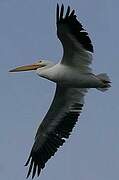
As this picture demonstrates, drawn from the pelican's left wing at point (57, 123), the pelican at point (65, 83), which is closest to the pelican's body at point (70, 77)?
the pelican at point (65, 83)

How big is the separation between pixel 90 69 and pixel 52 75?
35.5 inches

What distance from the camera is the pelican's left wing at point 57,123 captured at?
18.4 m

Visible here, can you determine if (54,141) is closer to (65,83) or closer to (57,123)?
(57,123)

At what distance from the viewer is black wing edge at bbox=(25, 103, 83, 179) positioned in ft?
60.5

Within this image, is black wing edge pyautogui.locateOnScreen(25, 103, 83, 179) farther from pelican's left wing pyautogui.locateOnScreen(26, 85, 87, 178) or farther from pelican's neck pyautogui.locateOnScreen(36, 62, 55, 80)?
pelican's neck pyautogui.locateOnScreen(36, 62, 55, 80)

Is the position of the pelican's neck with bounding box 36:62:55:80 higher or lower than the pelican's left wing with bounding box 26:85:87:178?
higher

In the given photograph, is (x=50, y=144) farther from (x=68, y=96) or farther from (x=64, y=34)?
(x=64, y=34)

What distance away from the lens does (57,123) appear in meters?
18.6

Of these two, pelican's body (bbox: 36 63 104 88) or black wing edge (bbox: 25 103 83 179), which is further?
black wing edge (bbox: 25 103 83 179)

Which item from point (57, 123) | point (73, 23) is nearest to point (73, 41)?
point (73, 23)

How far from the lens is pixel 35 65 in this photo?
58.6 ft

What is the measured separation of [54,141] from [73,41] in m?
3.18

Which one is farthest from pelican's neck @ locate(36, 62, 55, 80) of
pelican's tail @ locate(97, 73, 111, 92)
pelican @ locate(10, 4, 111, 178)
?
pelican's tail @ locate(97, 73, 111, 92)

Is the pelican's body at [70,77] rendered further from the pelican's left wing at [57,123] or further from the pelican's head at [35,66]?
the pelican's left wing at [57,123]
